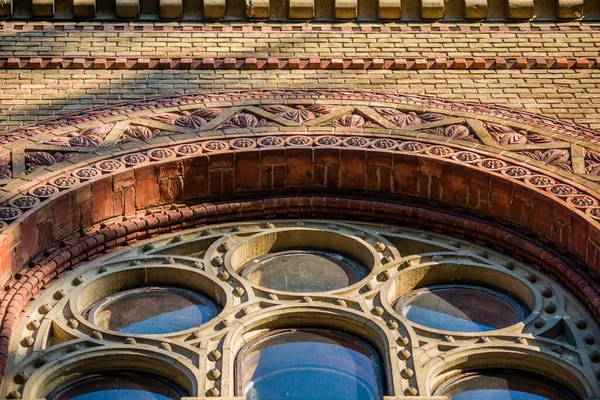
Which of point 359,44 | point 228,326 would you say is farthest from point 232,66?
point 228,326

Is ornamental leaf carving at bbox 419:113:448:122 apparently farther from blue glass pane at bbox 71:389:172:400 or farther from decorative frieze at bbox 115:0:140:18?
blue glass pane at bbox 71:389:172:400

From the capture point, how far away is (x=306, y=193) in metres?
9.97

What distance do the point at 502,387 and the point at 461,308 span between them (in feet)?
3.36

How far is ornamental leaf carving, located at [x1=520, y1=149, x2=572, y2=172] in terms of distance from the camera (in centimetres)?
951

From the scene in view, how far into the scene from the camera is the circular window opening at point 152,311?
8547 millimetres

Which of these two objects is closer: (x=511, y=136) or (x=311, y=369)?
Answer: (x=311, y=369)

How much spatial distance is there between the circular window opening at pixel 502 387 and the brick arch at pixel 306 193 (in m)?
0.90

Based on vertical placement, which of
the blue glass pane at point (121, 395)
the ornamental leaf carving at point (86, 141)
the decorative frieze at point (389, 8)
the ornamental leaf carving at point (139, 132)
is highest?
the decorative frieze at point (389, 8)

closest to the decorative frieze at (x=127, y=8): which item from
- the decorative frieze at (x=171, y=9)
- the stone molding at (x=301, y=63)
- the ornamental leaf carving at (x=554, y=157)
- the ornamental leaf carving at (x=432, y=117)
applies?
the decorative frieze at (x=171, y=9)

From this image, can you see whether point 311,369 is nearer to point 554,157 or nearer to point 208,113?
point 554,157

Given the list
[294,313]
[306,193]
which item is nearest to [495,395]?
[294,313]

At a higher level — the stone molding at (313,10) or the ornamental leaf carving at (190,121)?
the stone molding at (313,10)

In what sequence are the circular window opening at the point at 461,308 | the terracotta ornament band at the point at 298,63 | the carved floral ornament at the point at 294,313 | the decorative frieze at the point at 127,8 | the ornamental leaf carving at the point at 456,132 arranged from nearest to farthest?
the carved floral ornament at the point at 294,313 → the circular window opening at the point at 461,308 → the ornamental leaf carving at the point at 456,132 → the terracotta ornament band at the point at 298,63 → the decorative frieze at the point at 127,8

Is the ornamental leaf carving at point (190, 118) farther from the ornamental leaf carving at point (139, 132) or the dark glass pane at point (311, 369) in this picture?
the dark glass pane at point (311, 369)
